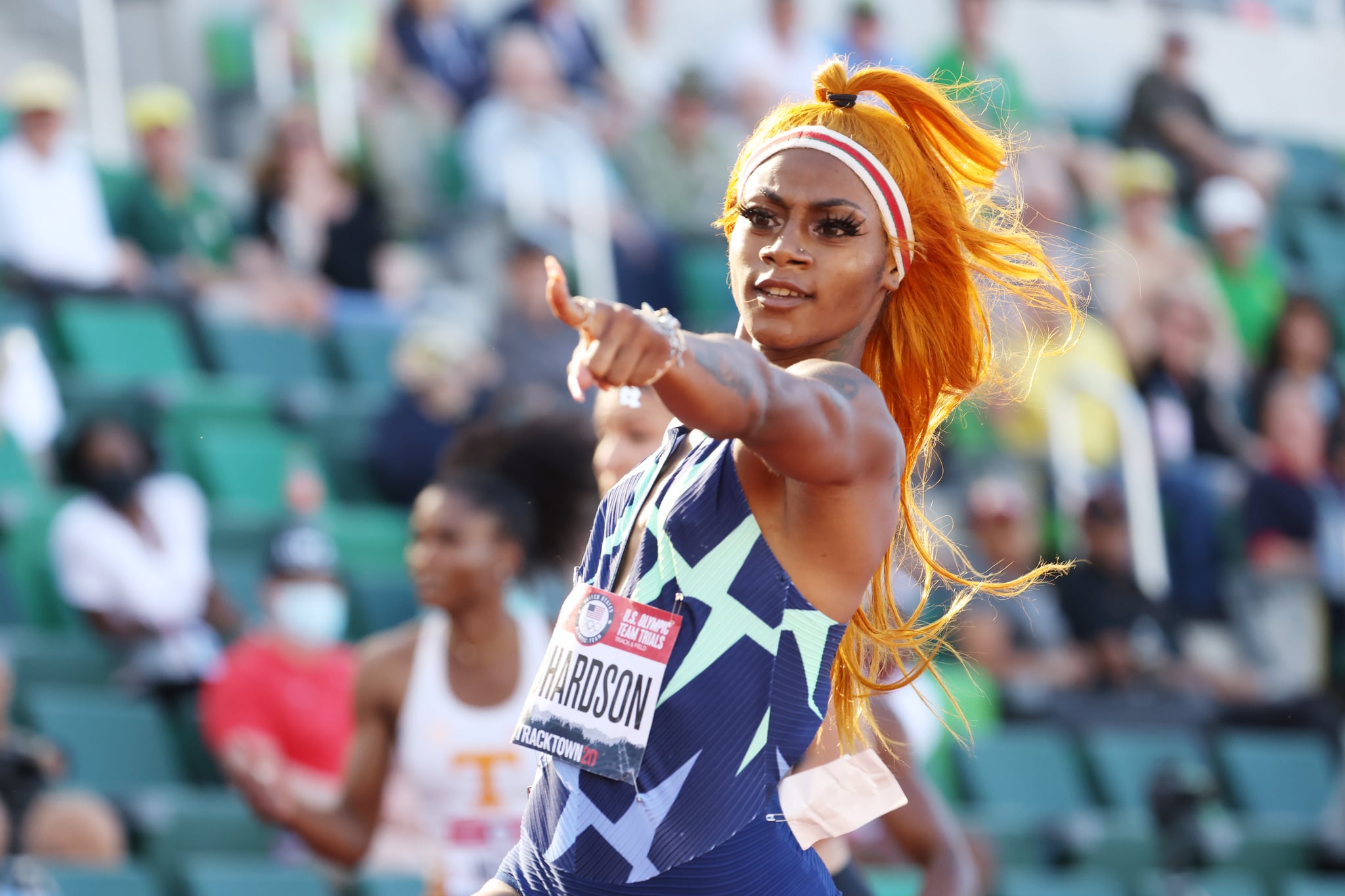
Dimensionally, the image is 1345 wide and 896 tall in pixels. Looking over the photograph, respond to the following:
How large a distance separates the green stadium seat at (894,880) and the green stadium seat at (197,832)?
1.96 m

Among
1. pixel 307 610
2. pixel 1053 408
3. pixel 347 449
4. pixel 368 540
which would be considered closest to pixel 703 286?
pixel 1053 408

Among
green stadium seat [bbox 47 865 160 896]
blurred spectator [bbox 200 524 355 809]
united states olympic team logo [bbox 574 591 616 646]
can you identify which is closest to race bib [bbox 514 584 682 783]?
united states olympic team logo [bbox 574 591 616 646]

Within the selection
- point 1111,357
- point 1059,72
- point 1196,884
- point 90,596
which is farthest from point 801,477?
point 1059,72

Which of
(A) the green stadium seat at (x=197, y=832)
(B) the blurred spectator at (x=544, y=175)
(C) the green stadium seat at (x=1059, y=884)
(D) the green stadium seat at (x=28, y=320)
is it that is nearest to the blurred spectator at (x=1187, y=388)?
(B) the blurred spectator at (x=544, y=175)

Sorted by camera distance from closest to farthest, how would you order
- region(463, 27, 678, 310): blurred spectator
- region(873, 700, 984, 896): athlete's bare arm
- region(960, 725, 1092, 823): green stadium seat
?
region(873, 700, 984, 896): athlete's bare arm, region(960, 725, 1092, 823): green stadium seat, region(463, 27, 678, 310): blurred spectator

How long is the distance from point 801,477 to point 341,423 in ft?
20.5

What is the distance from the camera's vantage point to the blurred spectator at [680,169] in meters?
10.9

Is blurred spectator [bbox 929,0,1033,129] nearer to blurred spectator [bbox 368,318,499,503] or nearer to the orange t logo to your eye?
blurred spectator [bbox 368,318,499,503]

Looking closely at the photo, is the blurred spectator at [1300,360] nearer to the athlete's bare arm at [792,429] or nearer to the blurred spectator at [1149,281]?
the blurred spectator at [1149,281]

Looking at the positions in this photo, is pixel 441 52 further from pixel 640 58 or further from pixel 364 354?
pixel 364 354

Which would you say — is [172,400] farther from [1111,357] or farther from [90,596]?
[1111,357]

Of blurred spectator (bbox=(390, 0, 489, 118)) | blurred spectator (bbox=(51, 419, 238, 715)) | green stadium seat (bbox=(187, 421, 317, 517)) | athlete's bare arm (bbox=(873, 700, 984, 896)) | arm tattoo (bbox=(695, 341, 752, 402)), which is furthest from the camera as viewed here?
blurred spectator (bbox=(390, 0, 489, 118))

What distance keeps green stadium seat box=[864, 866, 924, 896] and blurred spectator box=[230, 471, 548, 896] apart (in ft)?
6.49

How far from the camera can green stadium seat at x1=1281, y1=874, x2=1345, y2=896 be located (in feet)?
26.2
